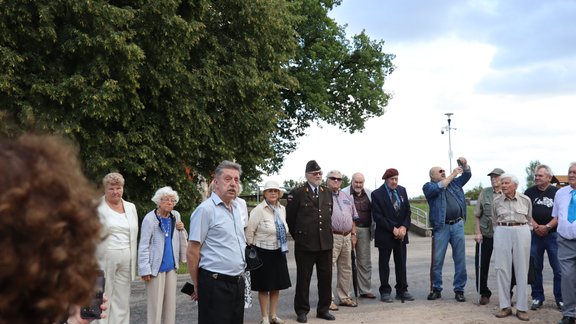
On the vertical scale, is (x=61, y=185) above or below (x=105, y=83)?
below

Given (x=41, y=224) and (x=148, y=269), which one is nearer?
(x=41, y=224)

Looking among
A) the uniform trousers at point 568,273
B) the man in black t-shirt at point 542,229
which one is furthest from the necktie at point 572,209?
the man in black t-shirt at point 542,229

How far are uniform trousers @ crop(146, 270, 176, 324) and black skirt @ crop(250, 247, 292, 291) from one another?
1376 millimetres

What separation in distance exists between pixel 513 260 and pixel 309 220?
311 cm

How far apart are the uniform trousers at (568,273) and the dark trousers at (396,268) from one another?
8.69ft

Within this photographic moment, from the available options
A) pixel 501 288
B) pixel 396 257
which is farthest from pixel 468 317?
pixel 396 257

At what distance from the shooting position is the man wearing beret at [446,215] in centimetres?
1107

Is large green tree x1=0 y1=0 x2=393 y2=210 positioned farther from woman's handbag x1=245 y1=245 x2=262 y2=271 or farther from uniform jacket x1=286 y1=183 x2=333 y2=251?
woman's handbag x1=245 y1=245 x2=262 y2=271

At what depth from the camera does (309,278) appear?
9648mm

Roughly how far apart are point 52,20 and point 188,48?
439cm

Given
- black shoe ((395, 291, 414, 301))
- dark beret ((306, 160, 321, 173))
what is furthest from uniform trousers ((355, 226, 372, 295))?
dark beret ((306, 160, 321, 173))

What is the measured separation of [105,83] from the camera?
58.5ft

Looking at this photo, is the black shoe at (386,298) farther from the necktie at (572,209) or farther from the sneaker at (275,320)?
the necktie at (572,209)

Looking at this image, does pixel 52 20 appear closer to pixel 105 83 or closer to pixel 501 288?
pixel 105 83
